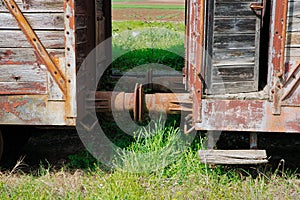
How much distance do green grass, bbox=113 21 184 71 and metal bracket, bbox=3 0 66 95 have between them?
3.63 metres

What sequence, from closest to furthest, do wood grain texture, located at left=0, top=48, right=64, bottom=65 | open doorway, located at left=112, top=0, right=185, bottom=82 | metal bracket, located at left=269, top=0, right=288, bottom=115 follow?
1. metal bracket, located at left=269, top=0, right=288, bottom=115
2. wood grain texture, located at left=0, top=48, right=64, bottom=65
3. open doorway, located at left=112, top=0, right=185, bottom=82

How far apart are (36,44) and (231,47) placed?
1958mm

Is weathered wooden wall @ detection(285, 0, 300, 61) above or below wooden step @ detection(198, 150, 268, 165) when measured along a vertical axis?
above

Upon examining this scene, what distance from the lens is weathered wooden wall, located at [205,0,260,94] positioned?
4387 millimetres

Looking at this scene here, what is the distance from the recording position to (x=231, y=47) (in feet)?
14.6

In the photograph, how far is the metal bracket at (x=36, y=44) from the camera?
4281 mm

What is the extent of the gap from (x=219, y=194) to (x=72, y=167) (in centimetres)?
183

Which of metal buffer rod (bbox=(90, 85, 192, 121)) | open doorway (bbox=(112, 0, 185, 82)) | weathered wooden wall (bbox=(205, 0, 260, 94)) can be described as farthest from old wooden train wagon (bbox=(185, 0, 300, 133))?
open doorway (bbox=(112, 0, 185, 82))

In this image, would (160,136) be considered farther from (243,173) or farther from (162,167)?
(243,173)

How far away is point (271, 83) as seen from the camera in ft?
13.9

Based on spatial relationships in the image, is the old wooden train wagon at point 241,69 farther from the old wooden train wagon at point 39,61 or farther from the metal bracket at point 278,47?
the old wooden train wagon at point 39,61

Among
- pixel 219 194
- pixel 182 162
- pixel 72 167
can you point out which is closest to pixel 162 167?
pixel 182 162

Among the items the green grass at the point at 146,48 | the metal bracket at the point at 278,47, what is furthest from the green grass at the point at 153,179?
the green grass at the point at 146,48

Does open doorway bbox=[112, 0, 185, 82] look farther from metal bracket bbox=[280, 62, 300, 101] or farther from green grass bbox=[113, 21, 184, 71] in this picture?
metal bracket bbox=[280, 62, 300, 101]
